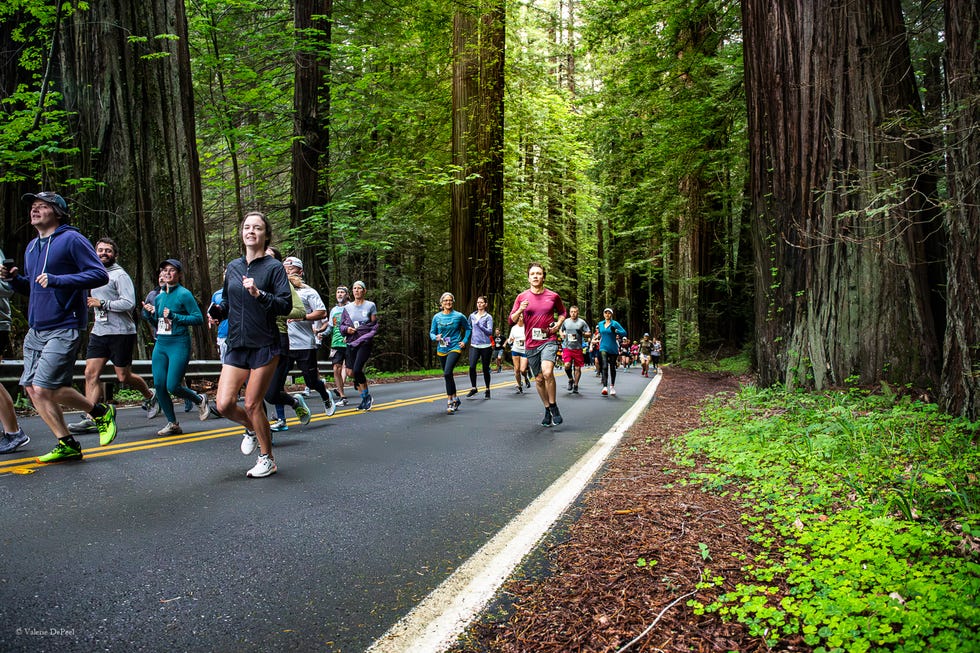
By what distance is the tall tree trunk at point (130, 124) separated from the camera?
11531mm

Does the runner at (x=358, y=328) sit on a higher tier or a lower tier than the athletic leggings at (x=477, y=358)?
higher

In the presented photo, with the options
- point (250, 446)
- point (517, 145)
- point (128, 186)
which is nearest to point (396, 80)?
point (517, 145)

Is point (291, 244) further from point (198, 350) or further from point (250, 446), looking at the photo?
point (250, 446)

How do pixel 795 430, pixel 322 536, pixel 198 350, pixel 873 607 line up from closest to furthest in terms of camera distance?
1. pixel 873 607
2. pixel 322 536
3. pixel 795 430
4. pixel 198 350

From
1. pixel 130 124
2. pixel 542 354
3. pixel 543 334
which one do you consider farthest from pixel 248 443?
pixel 130 124

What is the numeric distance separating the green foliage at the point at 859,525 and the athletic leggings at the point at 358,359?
6182 mm

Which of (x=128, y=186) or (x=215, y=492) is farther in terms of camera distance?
(x=128, y=186)

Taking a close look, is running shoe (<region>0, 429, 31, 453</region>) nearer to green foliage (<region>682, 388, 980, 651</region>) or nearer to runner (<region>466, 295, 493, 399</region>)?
A: green foliage (<region>682, 388, 980, 651</region>)

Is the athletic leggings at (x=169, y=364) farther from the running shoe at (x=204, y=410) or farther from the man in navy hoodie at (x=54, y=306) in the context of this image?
the man in navy hoodie at (x=54, y=306)

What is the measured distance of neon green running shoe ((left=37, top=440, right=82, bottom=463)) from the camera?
5.65 metres

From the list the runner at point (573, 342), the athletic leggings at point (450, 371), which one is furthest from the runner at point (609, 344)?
the athletic leggings at point (450, 371)

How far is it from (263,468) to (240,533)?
1.62 metres

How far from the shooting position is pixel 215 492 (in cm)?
485

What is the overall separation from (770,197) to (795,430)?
4287 millimetres
